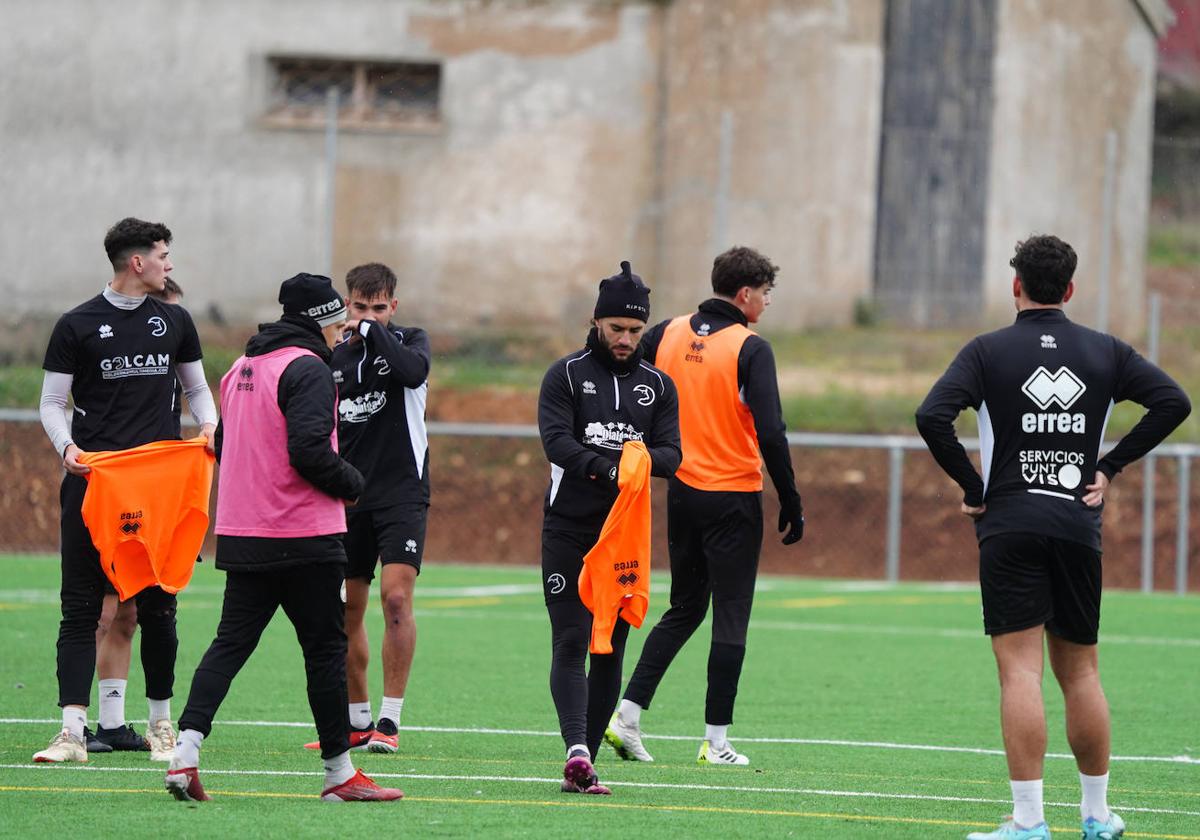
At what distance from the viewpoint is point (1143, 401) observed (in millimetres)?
6887

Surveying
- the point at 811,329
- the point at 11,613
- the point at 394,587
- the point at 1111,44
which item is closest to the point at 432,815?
the point at 394,587

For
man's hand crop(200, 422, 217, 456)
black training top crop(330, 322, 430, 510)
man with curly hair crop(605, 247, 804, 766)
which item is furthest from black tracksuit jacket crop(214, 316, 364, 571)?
man with curly hair crop(605, 247, 804, 766)

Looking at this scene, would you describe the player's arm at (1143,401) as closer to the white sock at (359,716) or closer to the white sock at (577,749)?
the white sock at (577,749)

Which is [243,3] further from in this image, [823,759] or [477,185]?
[823,759]

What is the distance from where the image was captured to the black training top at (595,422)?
7676mm

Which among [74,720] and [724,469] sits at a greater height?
[724,469]

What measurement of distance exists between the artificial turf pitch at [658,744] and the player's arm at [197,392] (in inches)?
58.8

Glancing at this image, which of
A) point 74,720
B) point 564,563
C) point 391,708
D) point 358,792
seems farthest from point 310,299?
point 391,708

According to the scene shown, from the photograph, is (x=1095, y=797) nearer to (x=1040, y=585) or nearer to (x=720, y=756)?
(x=1040, y=585)

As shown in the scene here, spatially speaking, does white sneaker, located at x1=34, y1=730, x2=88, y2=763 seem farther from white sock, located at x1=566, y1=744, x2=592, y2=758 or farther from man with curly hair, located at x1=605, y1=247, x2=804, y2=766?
man with curly hair, located at x1=605, y1=247, x2=804, y2=766

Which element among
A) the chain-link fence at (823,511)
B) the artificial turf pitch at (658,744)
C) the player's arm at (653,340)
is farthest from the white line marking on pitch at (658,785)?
the chain-link fence at (823,511)

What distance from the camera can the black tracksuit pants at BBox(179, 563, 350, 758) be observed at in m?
7.01

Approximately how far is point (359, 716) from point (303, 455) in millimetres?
2368

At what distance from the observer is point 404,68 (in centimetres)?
2775
